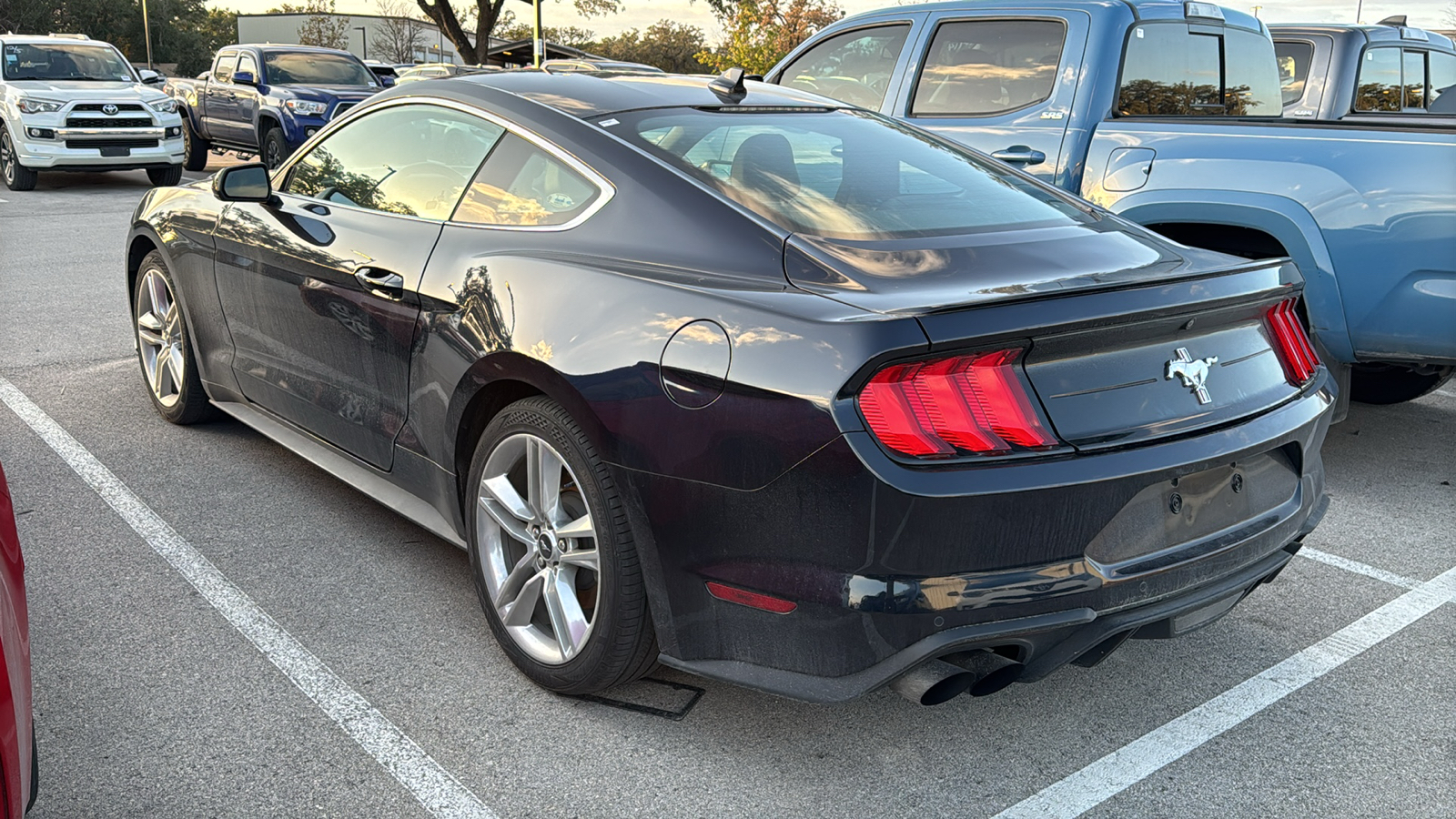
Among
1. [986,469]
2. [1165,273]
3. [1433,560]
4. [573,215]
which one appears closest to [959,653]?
[986,469]

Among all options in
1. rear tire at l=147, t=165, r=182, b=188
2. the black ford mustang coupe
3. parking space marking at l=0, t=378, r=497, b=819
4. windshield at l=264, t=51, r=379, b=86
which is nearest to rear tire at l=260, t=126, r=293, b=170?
windshield at l=264, t=51, r=379, b=86

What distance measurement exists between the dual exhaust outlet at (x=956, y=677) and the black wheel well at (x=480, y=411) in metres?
1.14

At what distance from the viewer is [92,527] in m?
4.09

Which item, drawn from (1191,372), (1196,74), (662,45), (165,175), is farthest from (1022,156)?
(662,45)

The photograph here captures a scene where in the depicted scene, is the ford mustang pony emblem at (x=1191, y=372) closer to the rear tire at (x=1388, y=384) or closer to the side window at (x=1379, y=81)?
the rear tire at (x=1388, y=384)

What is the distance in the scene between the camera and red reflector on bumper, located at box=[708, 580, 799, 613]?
8.22ft

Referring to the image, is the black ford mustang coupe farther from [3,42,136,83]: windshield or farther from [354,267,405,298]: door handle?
[3,42,136,83]: windshield

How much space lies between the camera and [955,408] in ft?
7.90

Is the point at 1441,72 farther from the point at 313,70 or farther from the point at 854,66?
the point at 313,70

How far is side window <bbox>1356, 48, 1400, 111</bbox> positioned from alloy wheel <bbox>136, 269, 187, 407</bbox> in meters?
7.80

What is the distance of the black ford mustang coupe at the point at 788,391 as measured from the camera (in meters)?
2.41

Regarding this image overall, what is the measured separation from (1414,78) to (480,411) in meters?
8.67

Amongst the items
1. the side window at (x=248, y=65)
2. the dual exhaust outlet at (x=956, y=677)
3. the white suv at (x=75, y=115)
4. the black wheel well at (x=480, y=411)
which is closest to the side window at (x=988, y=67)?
the black wheel well at (x=480, y=411)

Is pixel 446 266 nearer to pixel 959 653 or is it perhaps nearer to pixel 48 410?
pixel 959 653
